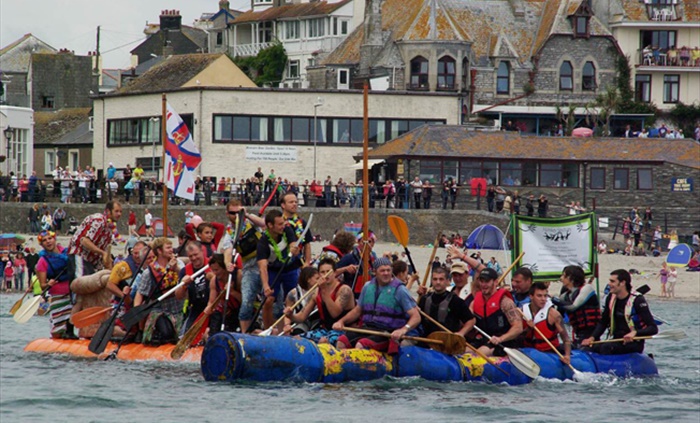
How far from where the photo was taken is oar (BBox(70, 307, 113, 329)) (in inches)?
864

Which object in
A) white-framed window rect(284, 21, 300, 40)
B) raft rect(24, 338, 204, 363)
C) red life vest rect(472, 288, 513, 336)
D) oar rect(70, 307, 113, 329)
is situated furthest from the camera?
white-framed window rect(284, 21, 300, 40)

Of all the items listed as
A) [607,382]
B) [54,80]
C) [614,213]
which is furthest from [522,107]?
[607,382]

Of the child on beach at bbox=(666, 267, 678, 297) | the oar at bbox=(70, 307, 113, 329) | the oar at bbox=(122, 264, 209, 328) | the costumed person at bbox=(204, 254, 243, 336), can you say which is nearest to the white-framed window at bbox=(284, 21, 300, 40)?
the child on beach at bbox=(666, 267, 678, 297)

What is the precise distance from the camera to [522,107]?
7581cm

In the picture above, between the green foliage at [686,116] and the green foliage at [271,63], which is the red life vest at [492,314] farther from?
the green foliage at [271,63]

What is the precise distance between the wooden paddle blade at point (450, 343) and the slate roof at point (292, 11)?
69.1 meters

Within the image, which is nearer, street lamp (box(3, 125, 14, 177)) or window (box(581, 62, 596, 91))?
street lamp (box(3, 125, 14, 177))

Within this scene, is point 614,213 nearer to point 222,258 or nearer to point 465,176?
point 465,176

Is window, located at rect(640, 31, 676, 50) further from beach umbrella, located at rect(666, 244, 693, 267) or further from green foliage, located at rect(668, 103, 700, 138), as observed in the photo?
beach umbrella, located at rect(666, 244, 693, 267)

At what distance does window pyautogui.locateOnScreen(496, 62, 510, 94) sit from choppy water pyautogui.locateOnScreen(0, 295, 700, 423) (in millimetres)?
55811

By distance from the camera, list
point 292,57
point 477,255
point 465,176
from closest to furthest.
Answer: point 477,255 < point 465,176 < point 292,57

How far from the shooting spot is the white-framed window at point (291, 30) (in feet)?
293

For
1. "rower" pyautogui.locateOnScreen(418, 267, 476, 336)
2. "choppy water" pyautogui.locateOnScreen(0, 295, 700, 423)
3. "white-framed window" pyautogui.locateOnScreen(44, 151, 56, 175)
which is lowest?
"choppy water" pyautogui.locateOnScreen(0, 295, 700, 423)

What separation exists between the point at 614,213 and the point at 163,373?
138 feet
